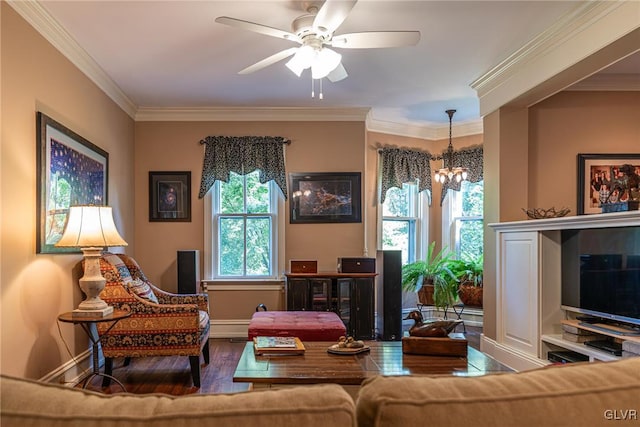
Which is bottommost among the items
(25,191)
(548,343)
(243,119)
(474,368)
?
(548,343)

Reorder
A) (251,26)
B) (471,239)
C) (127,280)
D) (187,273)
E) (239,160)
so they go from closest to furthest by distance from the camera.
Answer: (251,26) → (127,280) → (187,273) → (239,160) → (471,239)

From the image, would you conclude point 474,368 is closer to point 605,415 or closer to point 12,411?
point 605,415

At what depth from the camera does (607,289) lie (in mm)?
2809

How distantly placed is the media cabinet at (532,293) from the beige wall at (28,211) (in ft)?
11.5

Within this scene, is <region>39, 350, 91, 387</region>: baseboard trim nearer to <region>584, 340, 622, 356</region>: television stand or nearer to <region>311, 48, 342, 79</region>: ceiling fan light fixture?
<region>311, 48, 342, 79</region>: ceiling fan light fixture

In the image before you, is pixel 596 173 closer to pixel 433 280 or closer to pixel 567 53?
pixel 567 53

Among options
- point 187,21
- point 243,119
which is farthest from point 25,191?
point 243,119

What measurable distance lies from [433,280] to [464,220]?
1008 mm

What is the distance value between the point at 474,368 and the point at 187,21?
2.79 m

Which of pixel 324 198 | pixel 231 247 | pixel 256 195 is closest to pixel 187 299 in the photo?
pixel 231 247

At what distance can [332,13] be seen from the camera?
2.29 meters

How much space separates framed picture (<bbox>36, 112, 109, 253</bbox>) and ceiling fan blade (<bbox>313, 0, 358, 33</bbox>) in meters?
1.96

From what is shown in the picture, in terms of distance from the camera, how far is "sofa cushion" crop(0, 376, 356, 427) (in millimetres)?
640

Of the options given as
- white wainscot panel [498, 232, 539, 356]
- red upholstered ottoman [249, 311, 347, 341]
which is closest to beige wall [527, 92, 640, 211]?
white wainscot panel [498, 232, 539, 356]
